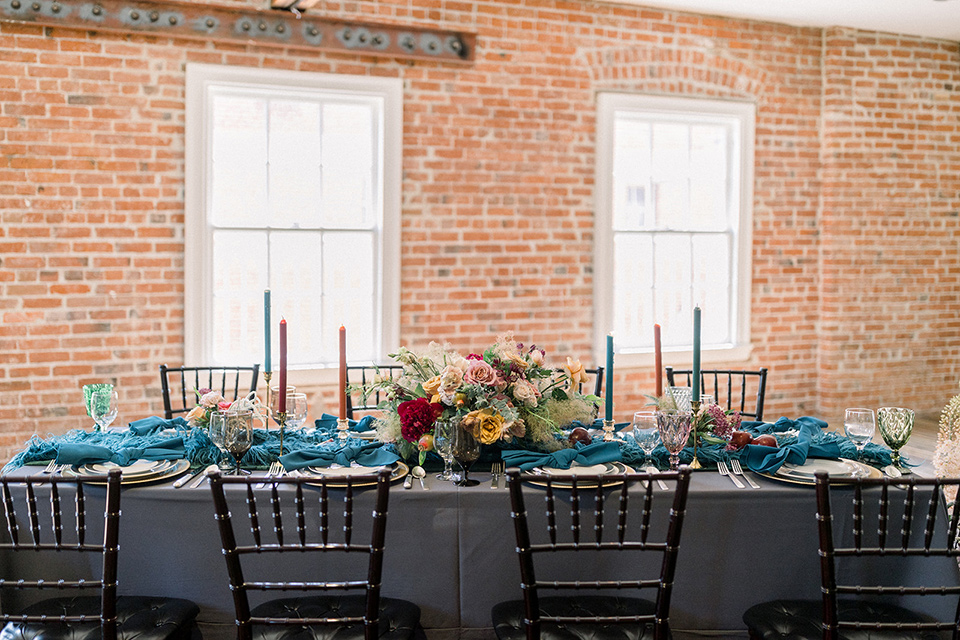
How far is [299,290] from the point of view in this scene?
5.06 metres

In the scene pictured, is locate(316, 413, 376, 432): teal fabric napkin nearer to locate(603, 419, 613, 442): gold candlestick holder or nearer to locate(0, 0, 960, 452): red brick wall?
locate(603, 419, 613, 442): gold candlestick holder

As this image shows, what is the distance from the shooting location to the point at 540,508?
2402 mm

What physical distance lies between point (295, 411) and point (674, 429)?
1235 millimetres

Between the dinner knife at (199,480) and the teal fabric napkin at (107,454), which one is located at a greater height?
the teal fabric napkin at (107,454)

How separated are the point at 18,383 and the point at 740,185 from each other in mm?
4671

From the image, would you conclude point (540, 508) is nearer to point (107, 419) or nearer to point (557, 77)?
point (107, 419)

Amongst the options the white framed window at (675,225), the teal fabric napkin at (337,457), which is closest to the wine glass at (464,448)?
the teal fabric napkin at (337,457)

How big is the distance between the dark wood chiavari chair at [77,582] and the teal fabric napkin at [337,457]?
1.65 feet

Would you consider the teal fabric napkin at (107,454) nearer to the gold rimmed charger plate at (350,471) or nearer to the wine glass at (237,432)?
the wine glass at (237,432)

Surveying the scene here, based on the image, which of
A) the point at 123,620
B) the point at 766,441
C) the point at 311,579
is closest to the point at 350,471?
the point at 311,579

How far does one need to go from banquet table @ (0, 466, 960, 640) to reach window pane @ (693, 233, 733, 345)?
12.0 feet

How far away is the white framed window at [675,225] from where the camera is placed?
18.4 ft

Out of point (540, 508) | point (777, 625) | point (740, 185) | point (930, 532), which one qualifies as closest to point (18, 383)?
point (540, 508)

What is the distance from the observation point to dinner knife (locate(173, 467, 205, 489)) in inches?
95.5
